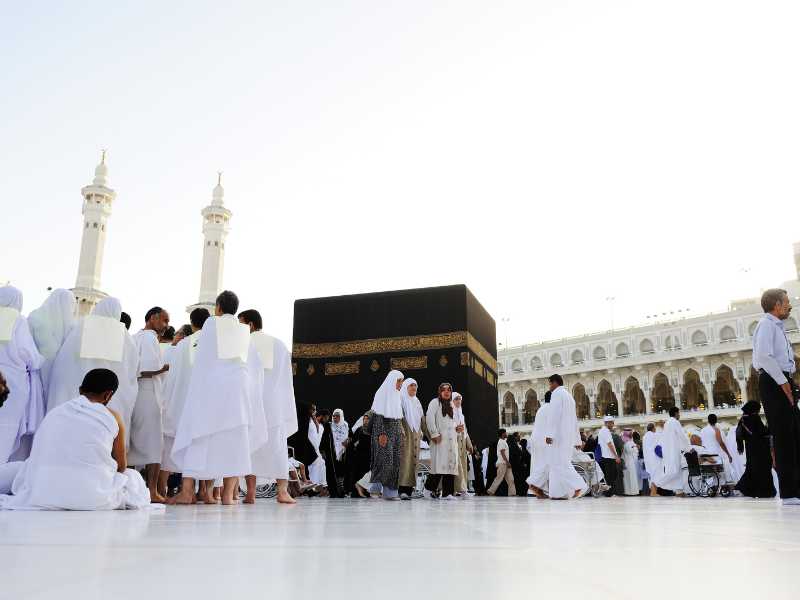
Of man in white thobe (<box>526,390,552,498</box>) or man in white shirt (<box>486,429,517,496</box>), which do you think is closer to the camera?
man in white thobe (<box>526,390,552,498</box>)

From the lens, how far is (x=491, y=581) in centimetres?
82

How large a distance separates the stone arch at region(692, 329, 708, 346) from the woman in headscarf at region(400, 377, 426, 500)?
28584mm

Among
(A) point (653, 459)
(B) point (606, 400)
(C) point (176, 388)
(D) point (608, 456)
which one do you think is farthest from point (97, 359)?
(B) point (606, 400)

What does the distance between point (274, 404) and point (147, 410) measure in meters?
0.81

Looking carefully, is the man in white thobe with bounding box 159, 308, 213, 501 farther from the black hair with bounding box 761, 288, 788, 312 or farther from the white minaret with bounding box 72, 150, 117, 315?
the white minaret with bounding box 72, 150, 117, 315

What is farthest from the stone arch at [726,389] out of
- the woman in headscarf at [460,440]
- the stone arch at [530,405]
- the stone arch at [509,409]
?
the woman in headscarf at [460,440]

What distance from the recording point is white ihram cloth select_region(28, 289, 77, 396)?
4.15 meters

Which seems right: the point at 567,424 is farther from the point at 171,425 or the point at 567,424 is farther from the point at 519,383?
the point at 519,383

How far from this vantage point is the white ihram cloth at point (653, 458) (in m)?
9.64

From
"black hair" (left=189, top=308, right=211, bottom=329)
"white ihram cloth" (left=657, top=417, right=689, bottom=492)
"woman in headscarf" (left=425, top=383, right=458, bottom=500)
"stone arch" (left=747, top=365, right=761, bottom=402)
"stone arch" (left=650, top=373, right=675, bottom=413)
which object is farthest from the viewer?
"stone arch" (left=650, top=373, right=675, bottom=413)

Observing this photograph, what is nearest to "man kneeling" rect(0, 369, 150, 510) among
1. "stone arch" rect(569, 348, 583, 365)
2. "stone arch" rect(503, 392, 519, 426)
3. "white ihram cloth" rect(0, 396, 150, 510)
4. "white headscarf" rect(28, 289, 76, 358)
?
"white ihram cloth" rect(0, 396, 150, 510)

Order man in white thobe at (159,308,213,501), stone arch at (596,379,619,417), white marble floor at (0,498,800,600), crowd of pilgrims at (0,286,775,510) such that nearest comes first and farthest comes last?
white marble floor at (0,498,800,600) < crowd of pilgrims at (0,286,775,510) < man in white thobe at (159,308,213,501) < stone arch at (596,379,619,417)

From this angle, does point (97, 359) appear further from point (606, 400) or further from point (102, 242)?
point (606, 400)

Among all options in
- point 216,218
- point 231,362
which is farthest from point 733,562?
point 216,218
